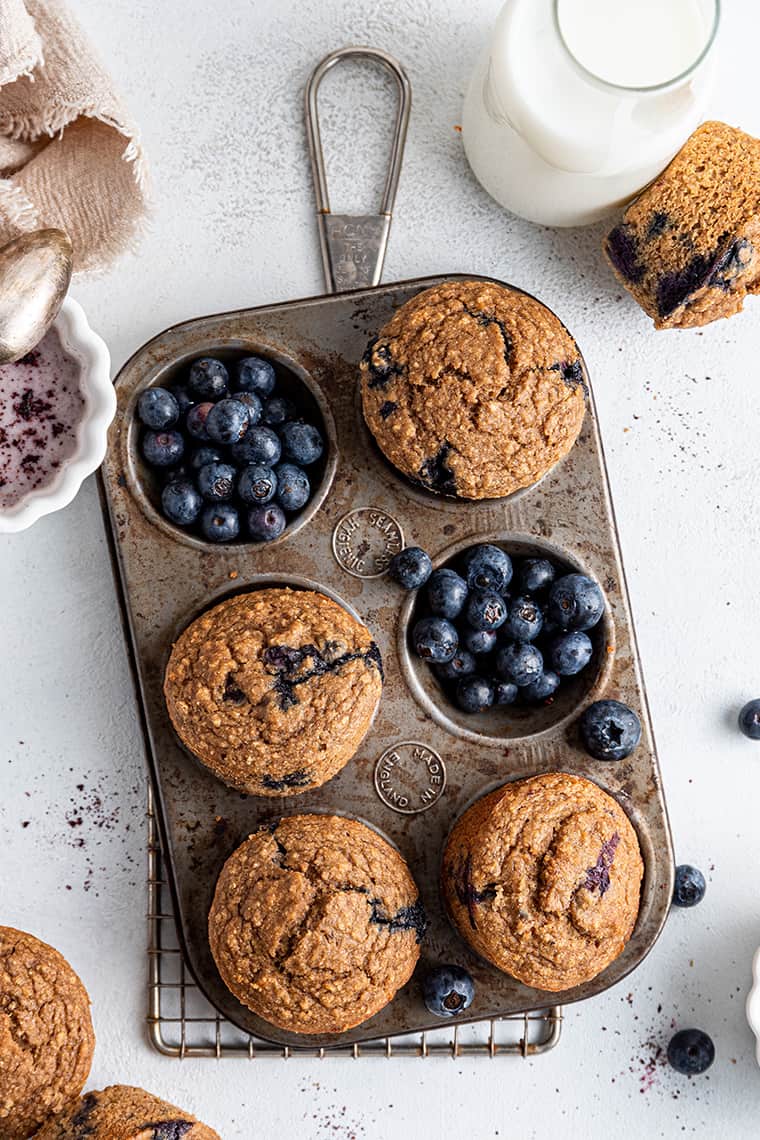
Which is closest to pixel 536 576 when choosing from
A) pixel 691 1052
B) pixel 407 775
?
pixel 407 775

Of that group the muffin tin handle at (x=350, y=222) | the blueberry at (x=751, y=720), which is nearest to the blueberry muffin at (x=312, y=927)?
the blueberry at (x=751, y=720)

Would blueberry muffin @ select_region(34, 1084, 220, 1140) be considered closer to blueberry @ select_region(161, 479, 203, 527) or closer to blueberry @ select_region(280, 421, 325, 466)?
blueberry @ select_region(161, 479, 203, 527)

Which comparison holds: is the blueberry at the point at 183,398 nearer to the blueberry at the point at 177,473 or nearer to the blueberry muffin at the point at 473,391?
the blueberry at the point at 177,473

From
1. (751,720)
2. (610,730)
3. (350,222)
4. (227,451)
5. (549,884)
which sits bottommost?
(751,720)

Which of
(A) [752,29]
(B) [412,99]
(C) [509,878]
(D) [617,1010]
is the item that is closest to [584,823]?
(C) [509,878]

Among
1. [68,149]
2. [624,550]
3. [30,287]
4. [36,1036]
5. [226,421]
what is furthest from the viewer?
[624,550]

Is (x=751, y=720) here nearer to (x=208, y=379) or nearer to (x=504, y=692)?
(x=504, y=692)
